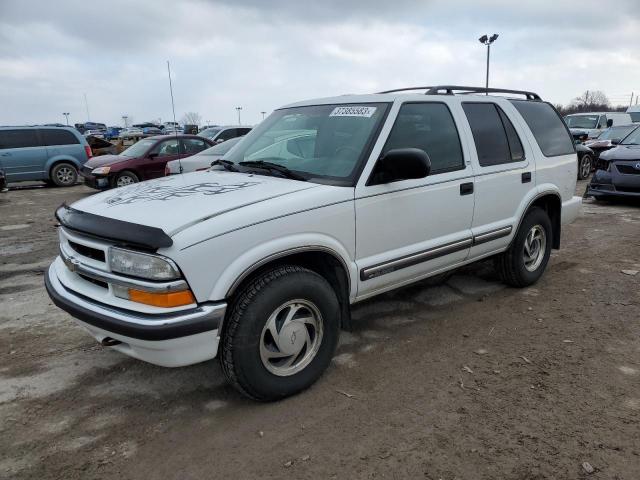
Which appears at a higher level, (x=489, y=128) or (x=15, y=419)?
(x=489, y=128)

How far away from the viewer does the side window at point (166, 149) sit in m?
12.1

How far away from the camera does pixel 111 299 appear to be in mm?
2619

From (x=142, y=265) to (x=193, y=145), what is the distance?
1066 centimetres

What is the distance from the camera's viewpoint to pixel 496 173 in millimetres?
4121

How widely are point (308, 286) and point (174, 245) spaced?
0.84 meters

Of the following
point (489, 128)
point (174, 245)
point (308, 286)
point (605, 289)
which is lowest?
point (605, 289)

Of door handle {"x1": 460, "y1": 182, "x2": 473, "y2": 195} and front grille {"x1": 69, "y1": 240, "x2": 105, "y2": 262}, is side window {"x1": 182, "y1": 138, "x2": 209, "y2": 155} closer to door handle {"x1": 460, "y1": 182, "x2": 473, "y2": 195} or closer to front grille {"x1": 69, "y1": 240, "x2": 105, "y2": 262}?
door handle {"x1": 460, "y1": 182, "x2": 473, "y2": 195}

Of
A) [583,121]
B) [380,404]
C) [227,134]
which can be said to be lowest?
[380,404]

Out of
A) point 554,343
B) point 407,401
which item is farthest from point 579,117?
point 407,401

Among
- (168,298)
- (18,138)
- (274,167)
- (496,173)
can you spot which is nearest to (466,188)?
(496,173)

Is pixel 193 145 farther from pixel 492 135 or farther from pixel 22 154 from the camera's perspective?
pixel 492 135

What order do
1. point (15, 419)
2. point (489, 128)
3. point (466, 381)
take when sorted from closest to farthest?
1. point (15, 419)
2. point (466, 381)
3. point (489, 128)

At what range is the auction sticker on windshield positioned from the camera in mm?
3496

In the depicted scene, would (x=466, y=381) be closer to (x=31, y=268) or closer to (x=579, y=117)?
(x=31, y=268)
